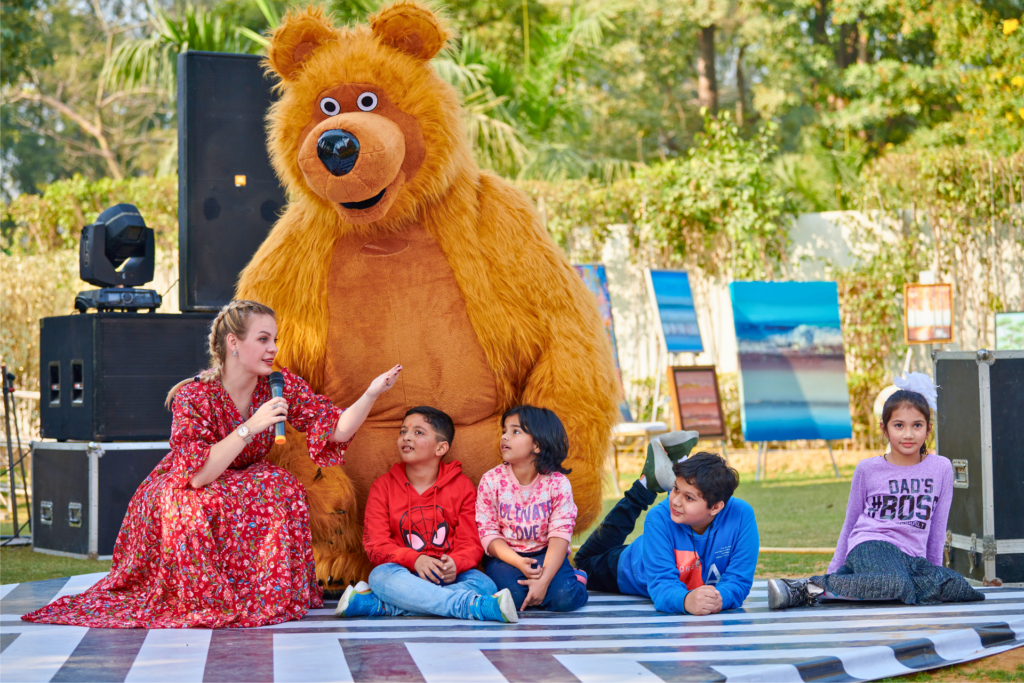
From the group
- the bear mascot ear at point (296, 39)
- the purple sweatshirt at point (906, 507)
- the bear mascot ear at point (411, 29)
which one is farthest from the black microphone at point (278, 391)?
the purple sweatshirt at point (906, 507)

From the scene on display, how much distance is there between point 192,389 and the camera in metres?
3.11

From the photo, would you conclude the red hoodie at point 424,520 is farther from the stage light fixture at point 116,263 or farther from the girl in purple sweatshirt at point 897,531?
the stage light fixture at point 116,263

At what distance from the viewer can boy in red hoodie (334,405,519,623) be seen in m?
3.11

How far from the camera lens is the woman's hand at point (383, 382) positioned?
3.07 metres

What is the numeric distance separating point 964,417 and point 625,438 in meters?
5.89

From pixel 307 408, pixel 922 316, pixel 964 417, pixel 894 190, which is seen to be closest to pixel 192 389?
pixel 307 408

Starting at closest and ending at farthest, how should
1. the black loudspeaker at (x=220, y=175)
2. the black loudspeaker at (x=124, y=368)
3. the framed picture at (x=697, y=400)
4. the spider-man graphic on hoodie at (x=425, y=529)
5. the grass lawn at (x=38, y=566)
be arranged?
the spider-man graphic on hoodie at (x=425, y=529), the grass lawn at (x=38, y=566), the black loudspeaker at (x=124, y=368), the black loudspeaker at (x=220, y=175), the framed picture at (x=697, y=400)

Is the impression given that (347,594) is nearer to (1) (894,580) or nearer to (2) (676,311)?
(1) (894,580)

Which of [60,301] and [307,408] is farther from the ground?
Answer: [60,301]

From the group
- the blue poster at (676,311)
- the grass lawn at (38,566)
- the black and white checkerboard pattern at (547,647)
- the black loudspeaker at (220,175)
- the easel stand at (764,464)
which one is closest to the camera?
the black and white checkerboard pattern at (547,647)

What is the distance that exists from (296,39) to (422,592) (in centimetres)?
189

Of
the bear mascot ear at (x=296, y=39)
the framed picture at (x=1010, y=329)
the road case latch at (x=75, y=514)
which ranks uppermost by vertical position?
the bear mascot ear at (x=296, y=39)

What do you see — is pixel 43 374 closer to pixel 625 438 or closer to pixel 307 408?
pixel 307 408

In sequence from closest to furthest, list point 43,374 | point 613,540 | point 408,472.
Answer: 1. point 408,472
2. point 613,540
3. point 43,374
